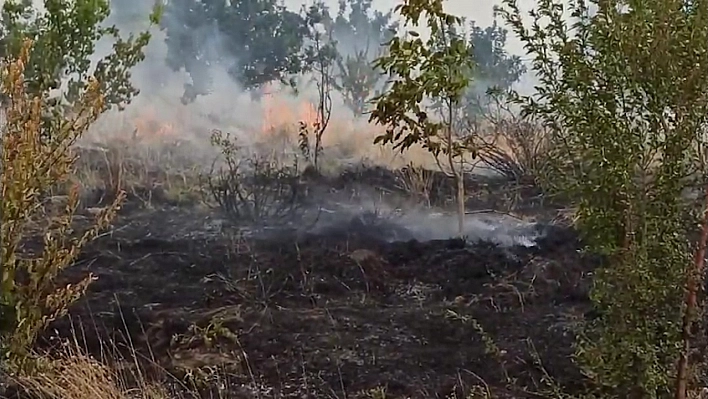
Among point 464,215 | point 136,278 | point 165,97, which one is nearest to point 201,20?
point 165,97

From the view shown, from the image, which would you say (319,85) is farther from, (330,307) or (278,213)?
(330,307)

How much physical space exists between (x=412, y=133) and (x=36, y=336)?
3.23 feet

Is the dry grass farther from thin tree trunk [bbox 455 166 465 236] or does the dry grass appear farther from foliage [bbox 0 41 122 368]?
thin tree trunk [bbox 455 166 465 236]

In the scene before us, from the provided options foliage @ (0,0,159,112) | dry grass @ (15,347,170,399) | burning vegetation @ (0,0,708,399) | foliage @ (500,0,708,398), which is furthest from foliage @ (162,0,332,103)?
foliage @ (500,0,708,398)

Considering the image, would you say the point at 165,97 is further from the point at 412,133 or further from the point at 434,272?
the point at 434,272

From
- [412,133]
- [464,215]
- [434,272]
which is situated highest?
[412,133]

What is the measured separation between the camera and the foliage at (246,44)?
2186 millimetres

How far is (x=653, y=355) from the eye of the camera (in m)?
1.48

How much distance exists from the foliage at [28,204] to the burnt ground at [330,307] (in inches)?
6.3

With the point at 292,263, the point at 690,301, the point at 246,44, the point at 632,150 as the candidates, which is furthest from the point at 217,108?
the point at 690,301

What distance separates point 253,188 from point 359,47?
1.38 ft

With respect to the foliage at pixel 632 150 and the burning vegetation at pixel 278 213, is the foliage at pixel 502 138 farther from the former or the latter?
the foliage at pixel 632 150

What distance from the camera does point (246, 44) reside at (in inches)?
86.4

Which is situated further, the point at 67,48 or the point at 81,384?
the point at 67,48
